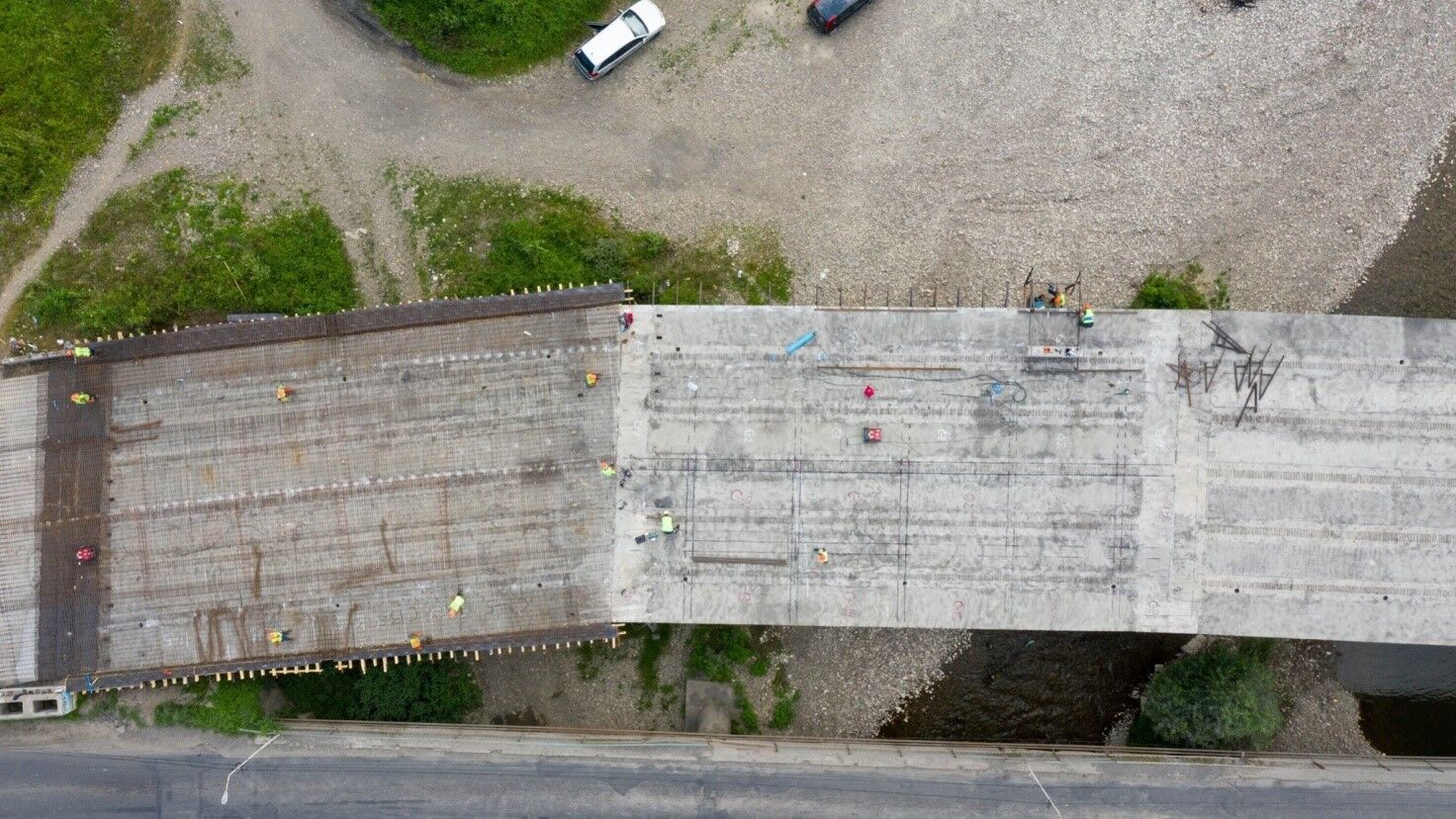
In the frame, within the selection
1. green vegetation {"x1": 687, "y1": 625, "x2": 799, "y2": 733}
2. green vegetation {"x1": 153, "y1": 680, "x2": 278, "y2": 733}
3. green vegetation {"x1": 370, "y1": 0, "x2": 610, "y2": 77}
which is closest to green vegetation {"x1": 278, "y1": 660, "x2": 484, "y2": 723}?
green vegetation {"x1": 153, "y1": 680, "x2": 278, "y2": 733}

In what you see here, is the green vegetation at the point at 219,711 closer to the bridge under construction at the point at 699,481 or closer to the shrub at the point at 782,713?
the bridge under construction at the point at 699,481

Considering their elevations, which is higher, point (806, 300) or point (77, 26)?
point (77, 26)

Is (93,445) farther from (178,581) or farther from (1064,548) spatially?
(1064,548)

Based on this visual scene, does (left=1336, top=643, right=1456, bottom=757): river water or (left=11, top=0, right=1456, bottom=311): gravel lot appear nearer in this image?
(left=11, top=0, right=1456, bottom=311): gravel lot

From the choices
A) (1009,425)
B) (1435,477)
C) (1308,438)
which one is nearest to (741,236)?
(1009,425)

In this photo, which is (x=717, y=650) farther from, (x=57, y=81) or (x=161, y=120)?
(x=57, y=81)

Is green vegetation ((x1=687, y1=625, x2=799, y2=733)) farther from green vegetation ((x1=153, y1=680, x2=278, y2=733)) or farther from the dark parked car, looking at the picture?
the dark parked car
